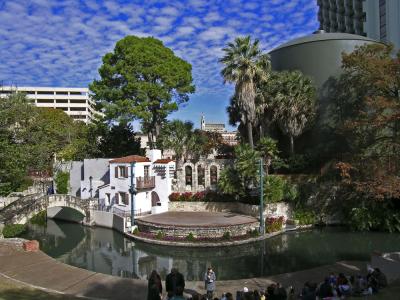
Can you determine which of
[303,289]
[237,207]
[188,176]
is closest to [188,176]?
[188,176]

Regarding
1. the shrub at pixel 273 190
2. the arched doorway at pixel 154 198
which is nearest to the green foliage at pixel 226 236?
the shrub at pixel 273 190

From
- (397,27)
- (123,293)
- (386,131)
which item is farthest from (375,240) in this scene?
(397,27)

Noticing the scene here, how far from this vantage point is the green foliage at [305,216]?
38.0 m

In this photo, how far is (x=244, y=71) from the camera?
40938mm

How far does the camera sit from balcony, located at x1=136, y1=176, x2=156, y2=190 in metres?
39.1

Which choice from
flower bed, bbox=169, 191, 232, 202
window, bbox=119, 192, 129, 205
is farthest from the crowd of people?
window, bbox=119, 192, 129, 205

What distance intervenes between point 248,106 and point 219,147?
14.2 m

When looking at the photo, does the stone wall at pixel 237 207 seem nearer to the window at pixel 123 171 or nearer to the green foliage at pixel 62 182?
the window at pixel 123 171

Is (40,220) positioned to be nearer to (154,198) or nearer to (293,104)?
(154,198)

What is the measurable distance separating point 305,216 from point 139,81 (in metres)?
24.4

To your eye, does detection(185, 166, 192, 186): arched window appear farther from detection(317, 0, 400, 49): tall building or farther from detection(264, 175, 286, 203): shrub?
detection(317, 0, 400, 49): tall building

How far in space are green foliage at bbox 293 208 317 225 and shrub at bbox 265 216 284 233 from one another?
2.41 meters

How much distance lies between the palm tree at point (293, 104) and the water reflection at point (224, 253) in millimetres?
11250

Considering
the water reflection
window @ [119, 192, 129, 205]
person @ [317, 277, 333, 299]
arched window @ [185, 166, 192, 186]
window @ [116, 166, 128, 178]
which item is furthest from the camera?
arched window @ [185, 166, 192, 186]
